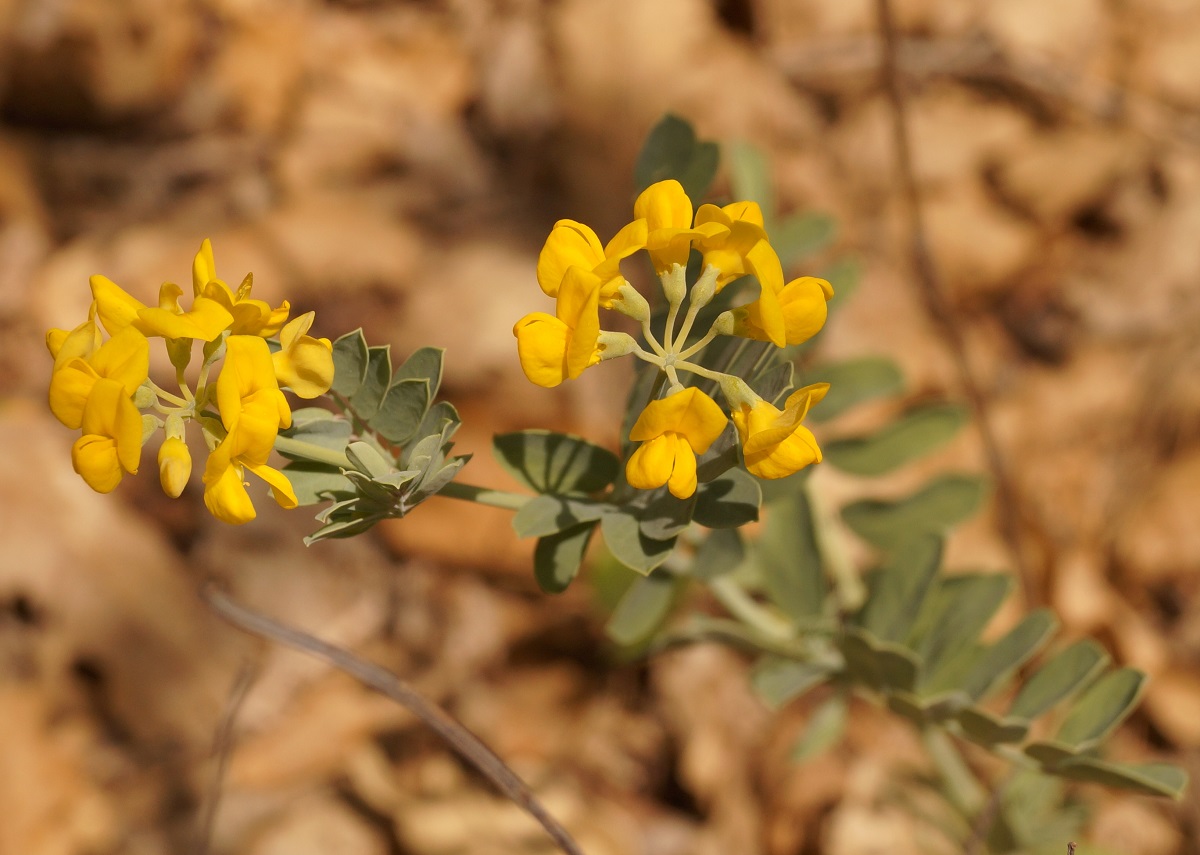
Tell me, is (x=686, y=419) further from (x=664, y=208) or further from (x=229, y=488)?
(x=229, y=488)

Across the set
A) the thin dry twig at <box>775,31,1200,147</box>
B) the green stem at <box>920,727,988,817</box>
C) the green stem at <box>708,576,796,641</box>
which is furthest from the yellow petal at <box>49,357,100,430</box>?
the thin dry twig at <box>775,31,1200,147</box>

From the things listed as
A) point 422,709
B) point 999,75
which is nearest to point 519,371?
point 422,709

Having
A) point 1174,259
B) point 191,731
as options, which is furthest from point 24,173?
point 1174,259

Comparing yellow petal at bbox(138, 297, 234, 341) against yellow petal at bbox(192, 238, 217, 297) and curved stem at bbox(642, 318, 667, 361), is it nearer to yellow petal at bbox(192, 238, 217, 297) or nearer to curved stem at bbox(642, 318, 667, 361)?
yellow petal at bbox(192, 238, 217, 297)

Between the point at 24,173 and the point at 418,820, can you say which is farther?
the point at 24,173

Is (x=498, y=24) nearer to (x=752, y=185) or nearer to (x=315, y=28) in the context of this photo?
(x=315, y=28)

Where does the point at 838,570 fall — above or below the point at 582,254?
below

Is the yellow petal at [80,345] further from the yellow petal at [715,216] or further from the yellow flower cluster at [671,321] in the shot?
the yellow petal at [715,216]

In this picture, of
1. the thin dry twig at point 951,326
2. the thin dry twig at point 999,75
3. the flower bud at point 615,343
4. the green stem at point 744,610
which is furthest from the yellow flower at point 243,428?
the thin dry twig at point 999,75
